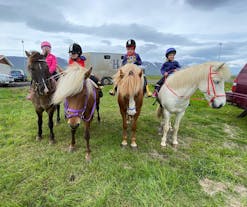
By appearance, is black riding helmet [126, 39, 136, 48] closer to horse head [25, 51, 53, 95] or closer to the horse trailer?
horse head [25, 51, 53, 95]

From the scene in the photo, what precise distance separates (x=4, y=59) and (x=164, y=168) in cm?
3881

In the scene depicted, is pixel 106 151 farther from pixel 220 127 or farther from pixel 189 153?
pixel 220 127

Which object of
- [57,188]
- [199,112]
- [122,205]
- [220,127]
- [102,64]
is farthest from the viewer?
[102,64]

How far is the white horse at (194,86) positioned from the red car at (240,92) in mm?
3103

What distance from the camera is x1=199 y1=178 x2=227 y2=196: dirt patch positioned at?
2.48m

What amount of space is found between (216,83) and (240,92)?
337 centimetres

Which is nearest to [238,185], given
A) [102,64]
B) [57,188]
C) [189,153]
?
[189,153]

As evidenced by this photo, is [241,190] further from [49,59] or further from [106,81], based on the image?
[106,81]

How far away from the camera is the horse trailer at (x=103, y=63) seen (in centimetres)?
1680

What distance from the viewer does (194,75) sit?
3.29m

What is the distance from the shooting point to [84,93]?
2801 mm

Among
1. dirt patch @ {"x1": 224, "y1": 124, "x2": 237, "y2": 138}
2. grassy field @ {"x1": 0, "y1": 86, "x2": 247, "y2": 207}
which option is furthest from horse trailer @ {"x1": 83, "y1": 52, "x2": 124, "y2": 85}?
dirt patch @ {"x1": 224, "y1": 124, "x2": 237, "y2": 138}

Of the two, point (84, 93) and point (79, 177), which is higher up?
point (84, 93)

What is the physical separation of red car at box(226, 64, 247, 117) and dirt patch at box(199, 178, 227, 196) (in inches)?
154
